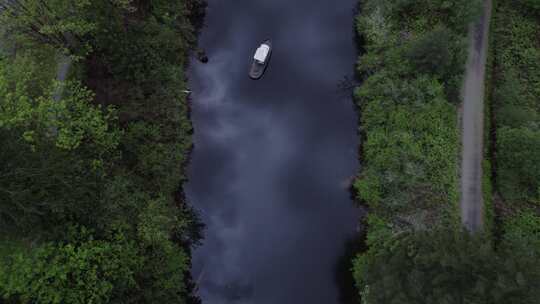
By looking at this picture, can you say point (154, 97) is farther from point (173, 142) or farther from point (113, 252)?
point (113, 252)

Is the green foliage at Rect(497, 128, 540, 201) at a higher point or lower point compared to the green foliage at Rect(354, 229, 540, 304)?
higher

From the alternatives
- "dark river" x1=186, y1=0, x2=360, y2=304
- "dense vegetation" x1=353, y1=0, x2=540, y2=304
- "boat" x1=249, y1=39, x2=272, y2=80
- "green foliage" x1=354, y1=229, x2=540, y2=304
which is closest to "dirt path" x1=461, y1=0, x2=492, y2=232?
"dense vegetation" x1=353, y1=0, x2=540, y2=304

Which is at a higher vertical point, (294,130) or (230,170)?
(294,130)

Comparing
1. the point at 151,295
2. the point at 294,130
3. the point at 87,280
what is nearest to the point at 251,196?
the point at 294,130

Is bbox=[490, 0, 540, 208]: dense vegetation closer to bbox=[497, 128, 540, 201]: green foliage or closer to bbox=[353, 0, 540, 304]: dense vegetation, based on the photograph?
bbox=[497, 128, 540, 201]: green foliage

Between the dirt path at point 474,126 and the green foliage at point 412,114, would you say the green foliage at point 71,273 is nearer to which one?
the green foliage at point 412,114

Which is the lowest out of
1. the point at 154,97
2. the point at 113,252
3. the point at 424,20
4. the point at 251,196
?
the point at 113,252
